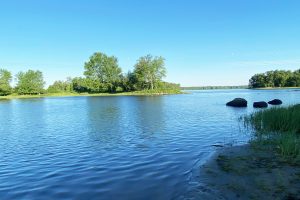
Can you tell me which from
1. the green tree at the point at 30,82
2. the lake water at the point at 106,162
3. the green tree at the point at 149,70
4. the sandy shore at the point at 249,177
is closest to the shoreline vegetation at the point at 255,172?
the sandy shore at the point at 249,177

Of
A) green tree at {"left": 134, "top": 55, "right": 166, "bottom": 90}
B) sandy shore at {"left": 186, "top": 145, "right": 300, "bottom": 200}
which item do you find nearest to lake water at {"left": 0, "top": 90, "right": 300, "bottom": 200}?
sandy shore at {"left": 186, "top": 145, "right": 300, "bottom": 200}

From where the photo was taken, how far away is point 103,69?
172 m

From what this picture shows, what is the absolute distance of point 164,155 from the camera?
17.6 meters

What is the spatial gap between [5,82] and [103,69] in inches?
2057

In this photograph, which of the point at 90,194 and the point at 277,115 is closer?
the point at 90,194

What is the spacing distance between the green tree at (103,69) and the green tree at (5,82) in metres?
40.8

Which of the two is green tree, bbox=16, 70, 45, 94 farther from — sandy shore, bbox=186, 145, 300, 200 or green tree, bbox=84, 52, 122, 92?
sandy shore, bbox=186, 145, 300, 200

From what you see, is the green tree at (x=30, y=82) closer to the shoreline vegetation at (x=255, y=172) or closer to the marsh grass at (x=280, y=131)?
the marsh grass at (x=280, y=131)

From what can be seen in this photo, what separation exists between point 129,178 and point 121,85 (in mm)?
155314

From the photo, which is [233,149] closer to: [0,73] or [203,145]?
[203,145]

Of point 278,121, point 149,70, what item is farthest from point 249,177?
point 149,70

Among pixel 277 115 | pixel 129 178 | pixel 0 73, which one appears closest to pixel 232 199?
pixel 129 178

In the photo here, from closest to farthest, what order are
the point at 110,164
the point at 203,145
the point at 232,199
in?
the point at 232,199 → the point at 110,164 → the point at 203,145

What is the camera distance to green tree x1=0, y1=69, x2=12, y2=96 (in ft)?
525
